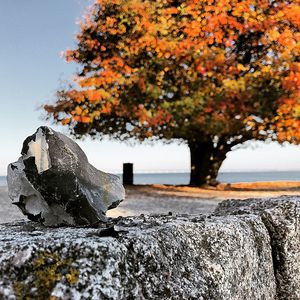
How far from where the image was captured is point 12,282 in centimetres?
171

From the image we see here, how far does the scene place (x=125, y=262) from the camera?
183 cm

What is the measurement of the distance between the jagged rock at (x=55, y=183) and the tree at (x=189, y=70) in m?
14.3

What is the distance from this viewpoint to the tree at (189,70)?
16.8 meters

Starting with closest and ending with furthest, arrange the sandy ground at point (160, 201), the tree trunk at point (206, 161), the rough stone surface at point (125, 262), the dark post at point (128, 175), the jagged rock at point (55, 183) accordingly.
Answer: the rough stone surface at point (125, 262)
the jagged rock at point (55, 183)
the sandy ground at point (160, 201)
the tree trunk at point (206, 161)
the dark post at point (128, 175)

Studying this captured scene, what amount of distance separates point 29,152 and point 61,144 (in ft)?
0.54

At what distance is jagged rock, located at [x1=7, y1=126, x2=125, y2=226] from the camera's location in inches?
96.5

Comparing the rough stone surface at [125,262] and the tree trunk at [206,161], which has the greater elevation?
the tree trunk at [206,161]

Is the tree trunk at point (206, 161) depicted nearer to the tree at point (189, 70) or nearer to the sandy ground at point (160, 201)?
the sandy ground at point (160, 201)

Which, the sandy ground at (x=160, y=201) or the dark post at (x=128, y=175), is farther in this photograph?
the dark post at (x=128, y=175)

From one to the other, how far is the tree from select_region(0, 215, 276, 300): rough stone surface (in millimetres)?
14508

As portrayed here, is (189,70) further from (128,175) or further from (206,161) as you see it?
(128,175)

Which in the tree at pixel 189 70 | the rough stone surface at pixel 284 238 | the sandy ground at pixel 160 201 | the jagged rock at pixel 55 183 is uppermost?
the tree at pixel 189 70

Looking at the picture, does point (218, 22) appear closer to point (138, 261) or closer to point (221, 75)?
point (221, 75)

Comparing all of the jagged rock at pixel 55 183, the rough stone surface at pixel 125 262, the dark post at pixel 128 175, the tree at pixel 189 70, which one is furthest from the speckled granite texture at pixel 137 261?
the dark post at pixel 128 175
